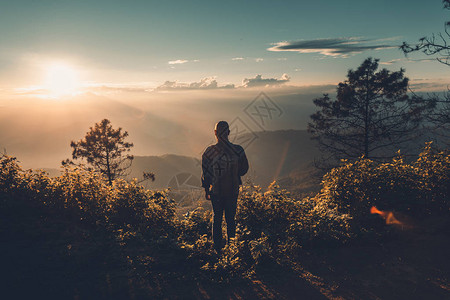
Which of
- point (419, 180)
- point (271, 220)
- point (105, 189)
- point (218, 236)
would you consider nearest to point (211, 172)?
point (218, 236)

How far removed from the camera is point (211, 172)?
538 centimetres

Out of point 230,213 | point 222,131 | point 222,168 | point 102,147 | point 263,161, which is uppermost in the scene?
point 222,131

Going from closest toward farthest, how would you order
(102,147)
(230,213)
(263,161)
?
(230,213) → (102,147) → (263,161)

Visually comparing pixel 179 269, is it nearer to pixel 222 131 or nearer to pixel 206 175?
pixel 206 175

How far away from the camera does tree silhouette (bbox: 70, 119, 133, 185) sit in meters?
25.6

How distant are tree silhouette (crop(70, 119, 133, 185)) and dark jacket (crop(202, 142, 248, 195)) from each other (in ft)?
71.9

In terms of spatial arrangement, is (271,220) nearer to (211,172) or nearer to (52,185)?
(211,172)

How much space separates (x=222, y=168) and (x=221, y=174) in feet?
0.40

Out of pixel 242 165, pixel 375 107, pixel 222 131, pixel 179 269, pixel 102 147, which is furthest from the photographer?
pixel 102 147

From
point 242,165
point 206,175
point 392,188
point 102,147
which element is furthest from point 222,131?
point 102,147

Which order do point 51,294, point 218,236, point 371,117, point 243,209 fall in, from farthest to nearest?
point 371,117 → point 243,209 → point 218,236 → point 51,294

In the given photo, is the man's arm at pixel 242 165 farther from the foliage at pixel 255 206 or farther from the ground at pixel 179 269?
the ground at pixel 179 269

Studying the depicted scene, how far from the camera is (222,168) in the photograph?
17.3 feet

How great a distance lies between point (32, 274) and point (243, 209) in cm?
427
